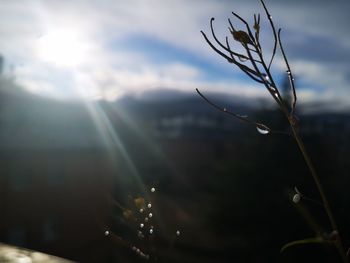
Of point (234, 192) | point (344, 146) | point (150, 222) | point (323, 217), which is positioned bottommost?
point (150, 222)

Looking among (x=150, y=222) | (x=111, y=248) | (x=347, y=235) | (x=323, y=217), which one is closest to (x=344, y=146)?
(x=323, y=217)

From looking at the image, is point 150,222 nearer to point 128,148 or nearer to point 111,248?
point 111,248

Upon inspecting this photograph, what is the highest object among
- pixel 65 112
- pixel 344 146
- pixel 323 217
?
pixel 65 112

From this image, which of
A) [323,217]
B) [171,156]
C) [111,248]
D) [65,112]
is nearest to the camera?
[323,217]

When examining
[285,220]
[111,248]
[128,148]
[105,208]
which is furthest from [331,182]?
[128,148]

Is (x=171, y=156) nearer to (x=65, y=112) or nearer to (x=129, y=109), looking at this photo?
(x=129, y=109)

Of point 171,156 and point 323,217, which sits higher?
point 171,156

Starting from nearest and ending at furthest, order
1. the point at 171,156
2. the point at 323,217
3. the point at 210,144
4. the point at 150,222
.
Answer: the point at 150,222
the point at 323,217
the point at 171,156
the point at 210,144

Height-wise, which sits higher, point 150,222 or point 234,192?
point 234,192

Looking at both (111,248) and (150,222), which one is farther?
(111,248)
